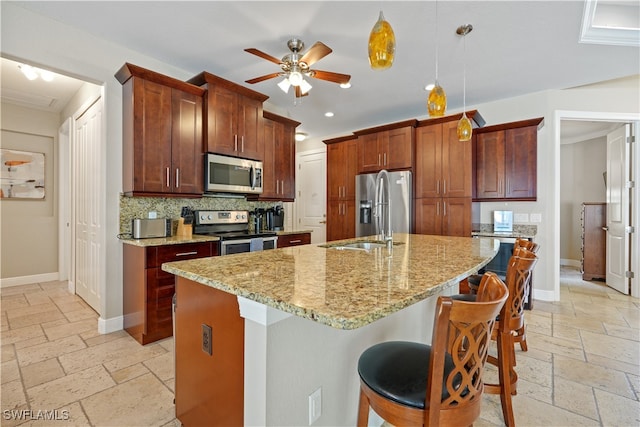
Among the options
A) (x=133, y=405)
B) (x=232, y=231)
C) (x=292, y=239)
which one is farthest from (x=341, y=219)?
(x=133, y=405)

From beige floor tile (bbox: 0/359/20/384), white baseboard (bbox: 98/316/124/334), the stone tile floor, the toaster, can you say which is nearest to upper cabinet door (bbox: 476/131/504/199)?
the stone tile floor

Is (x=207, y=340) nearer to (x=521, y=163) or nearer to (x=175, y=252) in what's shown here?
→ (x=175, y=252)

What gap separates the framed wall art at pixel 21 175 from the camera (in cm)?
419

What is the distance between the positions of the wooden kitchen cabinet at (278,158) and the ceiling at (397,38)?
20.4 inches

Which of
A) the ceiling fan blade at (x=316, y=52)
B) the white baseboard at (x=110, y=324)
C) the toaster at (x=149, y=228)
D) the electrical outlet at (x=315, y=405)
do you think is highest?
the ceiling fan blade at (x=316, y=52)

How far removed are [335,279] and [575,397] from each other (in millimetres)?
1958

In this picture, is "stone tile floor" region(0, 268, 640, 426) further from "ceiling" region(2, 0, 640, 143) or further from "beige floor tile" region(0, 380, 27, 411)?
"ceiling" region(2, 0, 640, 143)

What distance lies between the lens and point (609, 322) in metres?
3.09

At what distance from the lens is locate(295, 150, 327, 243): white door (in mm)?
6311

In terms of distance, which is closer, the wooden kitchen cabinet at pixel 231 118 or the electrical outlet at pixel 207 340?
the electrical outlet at pixel 207 340

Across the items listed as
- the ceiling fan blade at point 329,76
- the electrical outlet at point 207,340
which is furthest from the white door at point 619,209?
the electrical outlet at point 207,340

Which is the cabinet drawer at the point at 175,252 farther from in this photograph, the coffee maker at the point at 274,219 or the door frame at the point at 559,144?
the door frame at the point at 559,144

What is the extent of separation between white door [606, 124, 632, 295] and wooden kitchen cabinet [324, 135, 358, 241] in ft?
12.4

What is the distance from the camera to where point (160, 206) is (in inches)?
124
